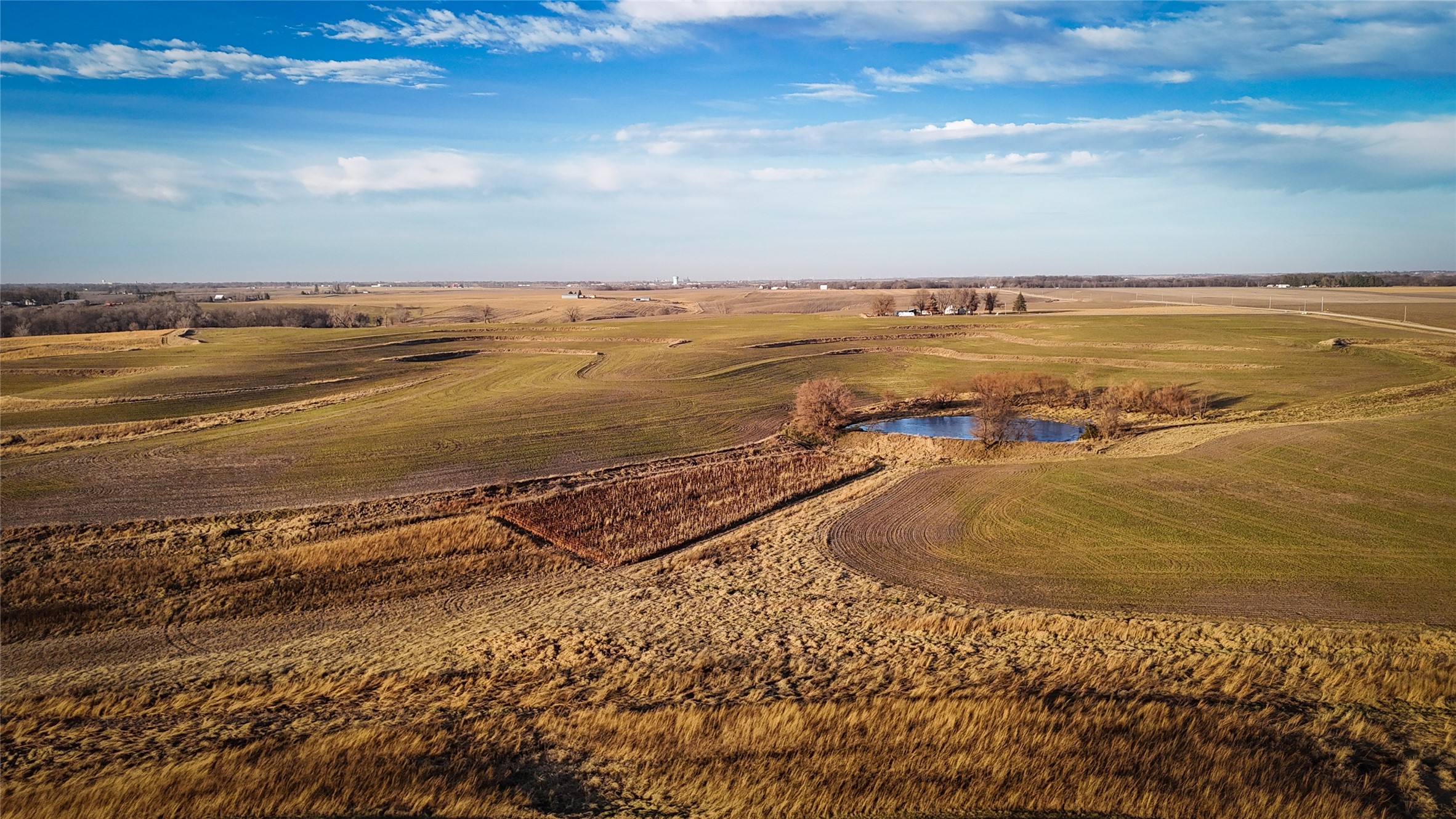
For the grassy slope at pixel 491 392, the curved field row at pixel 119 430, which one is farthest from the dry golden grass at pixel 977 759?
the curved field row at pixel 119 430

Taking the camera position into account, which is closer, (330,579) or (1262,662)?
(1262,662)

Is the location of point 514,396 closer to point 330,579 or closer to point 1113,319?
point 330,579

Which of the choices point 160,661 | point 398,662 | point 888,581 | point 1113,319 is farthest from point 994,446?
point 1113,319

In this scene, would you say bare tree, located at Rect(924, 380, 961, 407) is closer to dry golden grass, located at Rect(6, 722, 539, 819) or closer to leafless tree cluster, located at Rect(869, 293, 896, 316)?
dry golden grass, located at Rect(6, 722, 539, 819)

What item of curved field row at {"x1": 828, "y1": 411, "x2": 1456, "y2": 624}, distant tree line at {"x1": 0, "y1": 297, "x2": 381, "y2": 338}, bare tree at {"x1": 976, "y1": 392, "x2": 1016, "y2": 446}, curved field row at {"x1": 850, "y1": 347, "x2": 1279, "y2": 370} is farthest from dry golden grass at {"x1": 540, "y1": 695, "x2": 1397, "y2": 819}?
distant tree line at {"x1": 0, "y1": 297, "x2": 381, "y2": 338}

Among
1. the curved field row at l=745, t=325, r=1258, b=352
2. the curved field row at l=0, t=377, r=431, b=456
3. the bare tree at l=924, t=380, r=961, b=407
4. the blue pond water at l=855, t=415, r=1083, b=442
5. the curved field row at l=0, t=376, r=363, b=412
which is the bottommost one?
the blue pond water at l=855, t=415, r=1083, b=442
